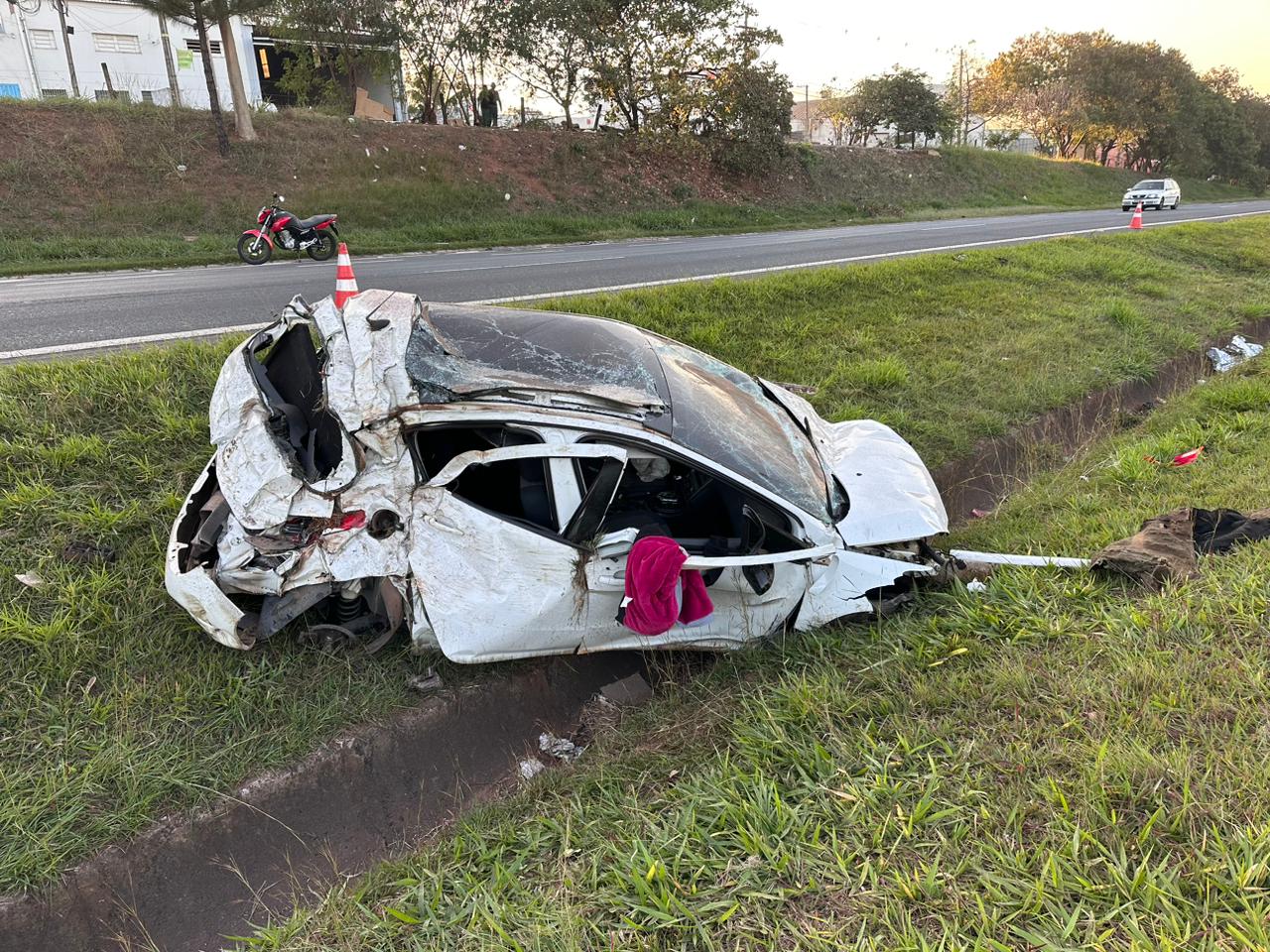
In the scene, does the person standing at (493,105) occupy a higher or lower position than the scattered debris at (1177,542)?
higher

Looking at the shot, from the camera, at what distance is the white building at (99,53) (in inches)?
1184

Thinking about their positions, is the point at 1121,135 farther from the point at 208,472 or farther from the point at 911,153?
the point at 208,472

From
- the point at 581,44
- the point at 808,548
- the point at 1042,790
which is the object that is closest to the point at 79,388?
the point at 808,548

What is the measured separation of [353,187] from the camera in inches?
Answer: 637

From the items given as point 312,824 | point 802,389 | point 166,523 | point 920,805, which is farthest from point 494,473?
point 802,389

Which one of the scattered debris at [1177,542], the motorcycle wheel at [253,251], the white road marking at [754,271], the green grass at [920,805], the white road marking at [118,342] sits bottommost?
the green grass at [920,805]

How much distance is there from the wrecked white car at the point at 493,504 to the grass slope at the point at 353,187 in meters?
10.5

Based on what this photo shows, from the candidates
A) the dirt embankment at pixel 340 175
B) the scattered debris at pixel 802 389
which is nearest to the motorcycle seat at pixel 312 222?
the dirt embankment at pixel 340 175

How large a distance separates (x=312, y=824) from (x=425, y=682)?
2.30 feet

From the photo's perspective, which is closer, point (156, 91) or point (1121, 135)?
point (156, 91)

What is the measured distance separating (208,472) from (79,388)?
1.76 metres

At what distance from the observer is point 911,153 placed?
3172 centimetres

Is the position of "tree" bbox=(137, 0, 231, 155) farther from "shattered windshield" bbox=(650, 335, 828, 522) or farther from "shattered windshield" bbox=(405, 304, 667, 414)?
"shattered windshield" bbox=(650, 335, 828, 522)

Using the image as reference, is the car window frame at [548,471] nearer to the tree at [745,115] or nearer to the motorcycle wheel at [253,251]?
the motorcycle wheel at [253,251]
